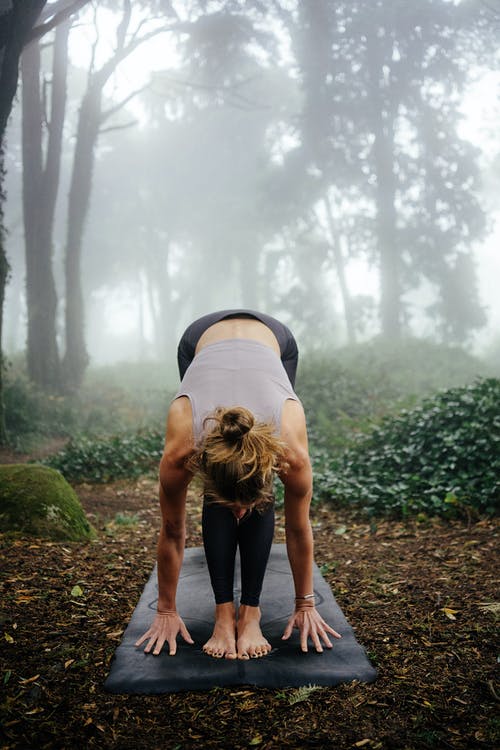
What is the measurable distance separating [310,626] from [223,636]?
0.46 meters

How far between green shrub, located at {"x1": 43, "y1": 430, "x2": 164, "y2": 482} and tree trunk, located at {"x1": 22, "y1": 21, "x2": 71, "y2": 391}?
19.1ft

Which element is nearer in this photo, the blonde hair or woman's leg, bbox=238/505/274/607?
the blonde hair

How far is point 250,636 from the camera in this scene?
2.72 meters

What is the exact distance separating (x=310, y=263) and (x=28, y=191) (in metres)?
11.9

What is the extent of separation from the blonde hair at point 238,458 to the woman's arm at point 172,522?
0.19 metres

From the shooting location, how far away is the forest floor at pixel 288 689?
6.93 ft

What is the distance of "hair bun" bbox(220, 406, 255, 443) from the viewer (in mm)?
2285

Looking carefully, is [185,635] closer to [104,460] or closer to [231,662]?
[231,662]

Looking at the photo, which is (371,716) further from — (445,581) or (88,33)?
(88,33)

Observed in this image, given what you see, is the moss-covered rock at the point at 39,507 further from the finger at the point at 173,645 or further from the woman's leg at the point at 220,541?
the woman's leg at the point at 220,541

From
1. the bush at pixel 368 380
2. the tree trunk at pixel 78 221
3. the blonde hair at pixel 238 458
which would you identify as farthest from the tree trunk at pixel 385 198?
the blonde hair at pixel 238 458

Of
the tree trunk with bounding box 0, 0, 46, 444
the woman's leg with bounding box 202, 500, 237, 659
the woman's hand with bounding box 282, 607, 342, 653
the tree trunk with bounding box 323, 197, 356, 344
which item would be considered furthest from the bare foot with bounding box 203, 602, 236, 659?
the tree trunk with bounding box 323, 197, 356, 344

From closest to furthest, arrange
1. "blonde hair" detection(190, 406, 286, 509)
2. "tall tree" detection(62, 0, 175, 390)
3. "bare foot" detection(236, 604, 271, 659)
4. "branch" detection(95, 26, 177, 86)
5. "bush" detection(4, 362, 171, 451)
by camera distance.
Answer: "blonde hair" detection(190, 406, 286, 509)
"bare foot" detection(236, 604, 271, 659)
"bush" detection(4, 362, 171, 451)
"branch" detection(95, 26, 177, 86)
"tall tree" detection(62, 0, 175, 390)

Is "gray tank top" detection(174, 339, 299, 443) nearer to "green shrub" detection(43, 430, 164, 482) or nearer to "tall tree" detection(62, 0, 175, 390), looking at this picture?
"green shrub" detection(43, 430, 164, 482)
